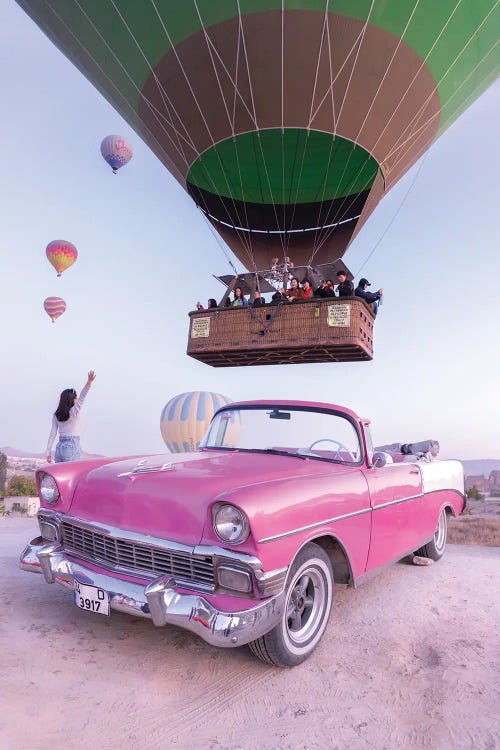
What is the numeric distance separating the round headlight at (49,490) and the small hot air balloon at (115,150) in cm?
1711

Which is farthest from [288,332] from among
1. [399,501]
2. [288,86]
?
[288,86]

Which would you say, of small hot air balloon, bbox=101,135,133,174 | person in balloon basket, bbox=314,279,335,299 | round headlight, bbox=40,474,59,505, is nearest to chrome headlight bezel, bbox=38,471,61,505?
round headlight, bbox=40,474,59,505

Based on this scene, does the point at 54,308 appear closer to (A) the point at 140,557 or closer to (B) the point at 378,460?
(B) the point at 378,460

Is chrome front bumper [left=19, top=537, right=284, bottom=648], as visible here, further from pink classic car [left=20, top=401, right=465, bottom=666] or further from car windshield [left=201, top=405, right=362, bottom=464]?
car windshield [left=201, top=405, right=362, bottom=464]

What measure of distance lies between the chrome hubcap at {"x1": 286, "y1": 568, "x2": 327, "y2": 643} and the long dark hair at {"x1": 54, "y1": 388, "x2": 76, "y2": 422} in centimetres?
395

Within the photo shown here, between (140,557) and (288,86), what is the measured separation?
9.79 meters

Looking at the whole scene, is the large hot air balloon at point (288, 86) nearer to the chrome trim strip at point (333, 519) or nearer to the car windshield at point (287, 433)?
the car windshield at point (287, 433)

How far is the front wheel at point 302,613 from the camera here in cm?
257

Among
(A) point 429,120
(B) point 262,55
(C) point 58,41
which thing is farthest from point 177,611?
(C) point 58,41

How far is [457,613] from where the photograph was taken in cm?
373

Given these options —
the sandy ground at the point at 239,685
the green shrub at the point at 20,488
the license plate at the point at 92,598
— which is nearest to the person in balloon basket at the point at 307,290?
the sandy ground at the point at 239,685

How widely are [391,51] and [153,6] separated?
4.58m

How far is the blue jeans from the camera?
232 inches

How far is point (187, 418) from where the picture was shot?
2059cm
